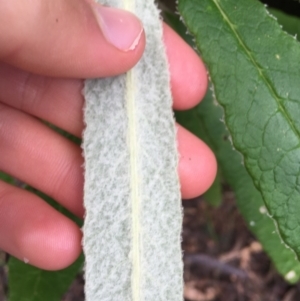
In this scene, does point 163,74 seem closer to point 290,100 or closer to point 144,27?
point 144,27

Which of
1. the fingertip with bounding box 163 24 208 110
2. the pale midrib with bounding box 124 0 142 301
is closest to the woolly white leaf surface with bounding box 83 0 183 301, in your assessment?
the pale midrib with bounding box 124 0 142 301

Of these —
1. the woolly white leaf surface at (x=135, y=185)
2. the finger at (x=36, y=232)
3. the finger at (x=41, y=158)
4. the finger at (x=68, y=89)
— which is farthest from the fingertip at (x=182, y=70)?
the finger at (x=36, y=232)

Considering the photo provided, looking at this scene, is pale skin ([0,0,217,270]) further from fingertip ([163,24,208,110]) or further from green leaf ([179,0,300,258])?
green leaf ([179,0,300,258])

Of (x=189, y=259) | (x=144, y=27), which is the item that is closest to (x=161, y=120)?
(x=144, y=27)

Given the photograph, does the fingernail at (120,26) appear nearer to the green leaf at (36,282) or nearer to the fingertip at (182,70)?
the fingertip at (182,70)

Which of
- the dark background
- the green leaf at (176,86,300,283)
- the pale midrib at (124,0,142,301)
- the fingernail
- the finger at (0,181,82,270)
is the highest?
the dark background

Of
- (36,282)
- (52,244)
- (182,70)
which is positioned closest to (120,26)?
(182,70)
